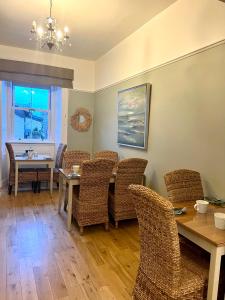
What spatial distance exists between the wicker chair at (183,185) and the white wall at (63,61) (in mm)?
3828

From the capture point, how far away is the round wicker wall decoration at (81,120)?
5.45 metres

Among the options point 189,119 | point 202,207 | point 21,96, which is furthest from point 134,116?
point 21,96

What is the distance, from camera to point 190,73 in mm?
2707

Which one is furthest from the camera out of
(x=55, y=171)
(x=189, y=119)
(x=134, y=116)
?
(x=55, y=171)

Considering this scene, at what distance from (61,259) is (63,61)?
422cm

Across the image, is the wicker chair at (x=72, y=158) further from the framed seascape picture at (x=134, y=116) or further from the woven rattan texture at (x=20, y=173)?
the woven rattan texture at (x=20, y=173)

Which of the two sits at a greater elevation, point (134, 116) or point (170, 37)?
point (170, 37)

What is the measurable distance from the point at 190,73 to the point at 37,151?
Result: 382cm

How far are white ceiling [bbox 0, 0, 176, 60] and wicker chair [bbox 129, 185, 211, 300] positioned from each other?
2648mm

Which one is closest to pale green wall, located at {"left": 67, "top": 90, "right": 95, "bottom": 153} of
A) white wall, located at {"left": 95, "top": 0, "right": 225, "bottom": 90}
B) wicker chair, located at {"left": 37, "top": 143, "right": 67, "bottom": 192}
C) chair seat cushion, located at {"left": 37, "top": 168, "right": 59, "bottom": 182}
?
wicker chair, located at {"left": 37, "top": 143, "right": 67, "bottom": 192}

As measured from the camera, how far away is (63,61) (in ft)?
17.1

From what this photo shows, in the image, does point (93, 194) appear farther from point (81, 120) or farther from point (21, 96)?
point (21, 96)

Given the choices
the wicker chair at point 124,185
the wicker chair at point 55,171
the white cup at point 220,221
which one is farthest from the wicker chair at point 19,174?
the white cup at point 220,221

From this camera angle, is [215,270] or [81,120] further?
[81,120]
